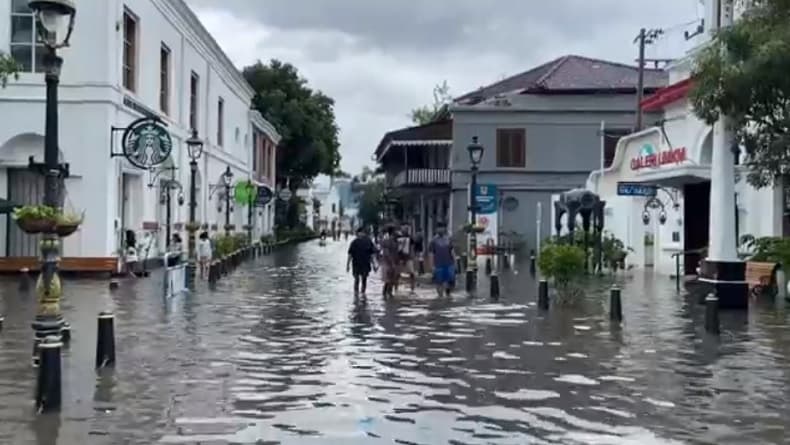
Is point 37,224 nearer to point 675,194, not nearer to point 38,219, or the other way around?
point 38,219


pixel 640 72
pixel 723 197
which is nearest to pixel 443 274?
pixel 723 197

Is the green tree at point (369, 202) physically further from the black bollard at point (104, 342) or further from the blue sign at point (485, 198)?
Answer: the black bollard at point (104, 342)

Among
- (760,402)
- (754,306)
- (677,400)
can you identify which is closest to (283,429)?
(677,400)

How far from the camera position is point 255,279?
30.3 m

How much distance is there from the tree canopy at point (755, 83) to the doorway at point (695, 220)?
564 inches

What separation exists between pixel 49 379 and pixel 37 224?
2.04 m

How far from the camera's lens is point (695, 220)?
3022 cm

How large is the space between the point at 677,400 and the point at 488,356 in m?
3.39

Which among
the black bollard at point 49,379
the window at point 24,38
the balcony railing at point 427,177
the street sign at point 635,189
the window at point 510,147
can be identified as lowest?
the black bollard at point 49,379

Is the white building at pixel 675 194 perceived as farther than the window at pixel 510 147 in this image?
No

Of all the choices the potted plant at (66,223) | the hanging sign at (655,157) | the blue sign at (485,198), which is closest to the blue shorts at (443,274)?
the blue sign at (485,198)

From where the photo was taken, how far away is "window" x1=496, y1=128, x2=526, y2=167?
1974 inches

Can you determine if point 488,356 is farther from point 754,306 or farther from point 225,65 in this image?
point 225,65

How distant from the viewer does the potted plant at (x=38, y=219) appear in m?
10.4
